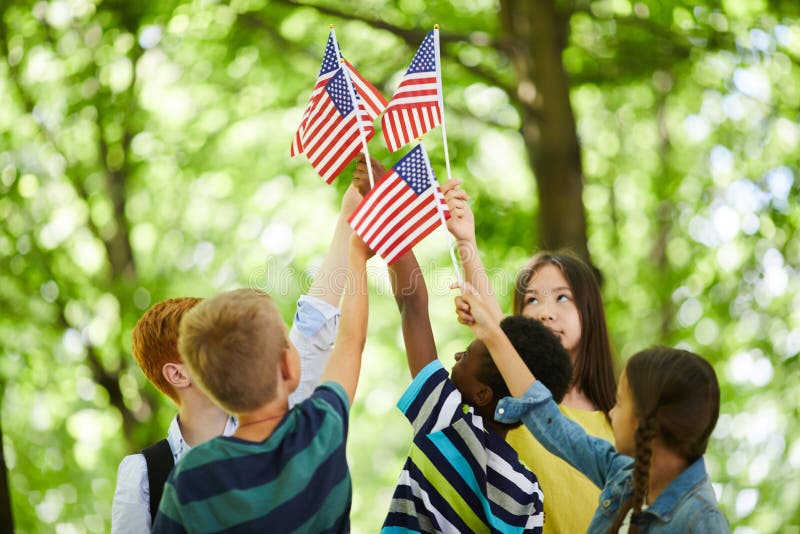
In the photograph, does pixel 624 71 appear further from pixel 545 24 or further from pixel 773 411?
pixel 773 411

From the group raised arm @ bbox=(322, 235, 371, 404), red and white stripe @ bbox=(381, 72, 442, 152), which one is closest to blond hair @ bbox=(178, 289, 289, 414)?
raised arm @ bbox=(322, 235, 371, 404)

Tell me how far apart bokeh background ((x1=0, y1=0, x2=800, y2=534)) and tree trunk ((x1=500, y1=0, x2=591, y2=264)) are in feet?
0.05

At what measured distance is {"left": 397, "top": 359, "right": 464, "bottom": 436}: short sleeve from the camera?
293 centimetres

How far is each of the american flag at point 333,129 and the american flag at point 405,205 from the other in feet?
1.18

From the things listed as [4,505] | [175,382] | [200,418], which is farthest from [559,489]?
[4,505]

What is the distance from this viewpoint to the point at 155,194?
32.7ft

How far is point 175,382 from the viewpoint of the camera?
289 cm

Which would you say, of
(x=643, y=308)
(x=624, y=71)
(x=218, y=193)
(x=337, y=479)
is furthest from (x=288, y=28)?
(x=337, y=479)

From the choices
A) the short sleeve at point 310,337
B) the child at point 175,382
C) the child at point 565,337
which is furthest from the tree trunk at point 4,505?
the child at point 565,337

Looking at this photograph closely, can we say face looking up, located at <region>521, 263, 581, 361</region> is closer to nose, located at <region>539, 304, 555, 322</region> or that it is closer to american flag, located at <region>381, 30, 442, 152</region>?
nose, located at <region>539, 304, 555, 322</region>

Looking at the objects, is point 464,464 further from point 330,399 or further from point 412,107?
point 412,107

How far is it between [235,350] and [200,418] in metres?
0.62

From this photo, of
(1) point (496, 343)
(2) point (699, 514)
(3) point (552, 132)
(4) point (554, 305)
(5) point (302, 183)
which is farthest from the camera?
(5) point (302, 183)

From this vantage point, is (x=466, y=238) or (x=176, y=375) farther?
(x=466, y=238)
